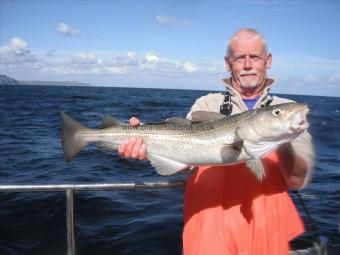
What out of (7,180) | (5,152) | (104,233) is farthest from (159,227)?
(5,152)

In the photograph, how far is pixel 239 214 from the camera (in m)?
4.32

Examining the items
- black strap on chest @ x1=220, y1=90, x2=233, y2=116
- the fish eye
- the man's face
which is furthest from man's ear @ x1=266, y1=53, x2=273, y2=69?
the fish eye

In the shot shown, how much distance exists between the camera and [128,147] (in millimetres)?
4730

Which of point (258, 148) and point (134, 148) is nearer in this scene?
point (258, 148)

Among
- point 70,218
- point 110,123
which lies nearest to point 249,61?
point 110,123

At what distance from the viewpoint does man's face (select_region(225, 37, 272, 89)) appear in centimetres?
482

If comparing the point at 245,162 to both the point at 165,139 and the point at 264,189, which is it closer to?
the point at 264,189

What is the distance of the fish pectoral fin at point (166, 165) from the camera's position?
459 centimetres

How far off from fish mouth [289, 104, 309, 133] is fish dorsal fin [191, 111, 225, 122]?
35.5 inches

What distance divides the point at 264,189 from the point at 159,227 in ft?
18.2

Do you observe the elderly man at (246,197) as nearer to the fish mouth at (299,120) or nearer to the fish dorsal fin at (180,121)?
the fish dorsal fin at (180,121)

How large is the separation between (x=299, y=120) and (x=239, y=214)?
1.29m

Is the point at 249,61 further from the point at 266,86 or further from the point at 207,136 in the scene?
the point at 207,136

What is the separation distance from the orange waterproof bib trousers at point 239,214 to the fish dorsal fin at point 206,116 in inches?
23.8
